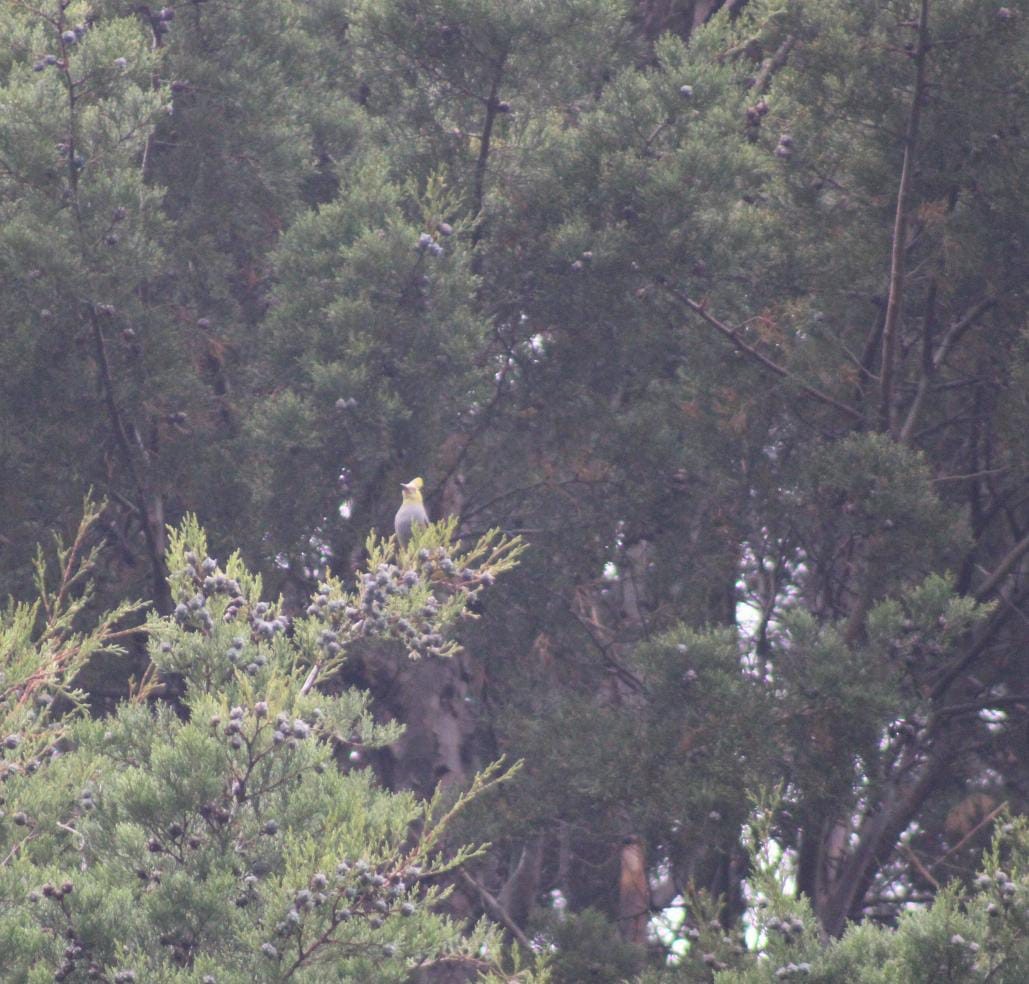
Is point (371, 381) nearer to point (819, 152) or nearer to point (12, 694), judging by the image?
point (819, 152)

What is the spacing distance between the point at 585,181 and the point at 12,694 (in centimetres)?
387

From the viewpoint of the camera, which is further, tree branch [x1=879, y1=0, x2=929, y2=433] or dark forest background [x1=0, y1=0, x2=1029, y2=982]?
dark forest background [x1=0, y1=0, x2=1029, y2=982]

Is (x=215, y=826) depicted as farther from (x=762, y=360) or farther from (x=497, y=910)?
(x=762, y=360)

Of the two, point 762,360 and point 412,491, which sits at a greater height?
point 762,360

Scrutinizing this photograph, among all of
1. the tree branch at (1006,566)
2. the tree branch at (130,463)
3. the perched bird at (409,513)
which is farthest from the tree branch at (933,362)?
the tree branch at (130,463)

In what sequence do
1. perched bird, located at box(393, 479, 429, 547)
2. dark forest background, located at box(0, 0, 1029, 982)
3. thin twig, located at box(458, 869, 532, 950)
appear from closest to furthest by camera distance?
dark forest background, located at box(0, 0, 1029, 982) < perched bird, located at box(393, 479, 429, 547) < thin twig, located at box(458, 869, 532, 950)

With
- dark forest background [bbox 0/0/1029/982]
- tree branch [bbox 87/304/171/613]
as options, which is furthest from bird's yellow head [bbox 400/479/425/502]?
tree branch [bbox 87/304/171/613]

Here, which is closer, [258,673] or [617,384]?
[258,673]

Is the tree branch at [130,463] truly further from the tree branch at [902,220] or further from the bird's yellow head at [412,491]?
the tree branch at [902,220]

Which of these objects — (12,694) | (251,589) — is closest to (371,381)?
(251,589)

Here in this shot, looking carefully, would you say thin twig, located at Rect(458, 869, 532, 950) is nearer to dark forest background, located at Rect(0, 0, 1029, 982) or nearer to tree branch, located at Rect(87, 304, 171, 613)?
dark forest background, located at Rect(0, 0, 1029, 982)

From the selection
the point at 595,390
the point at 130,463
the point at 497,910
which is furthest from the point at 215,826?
the point at 595,390

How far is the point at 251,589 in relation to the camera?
546 centimetres

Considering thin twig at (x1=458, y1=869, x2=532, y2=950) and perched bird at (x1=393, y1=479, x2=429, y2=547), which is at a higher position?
perched bird at (x1=393, y1=479, x2=429, y2=547)
